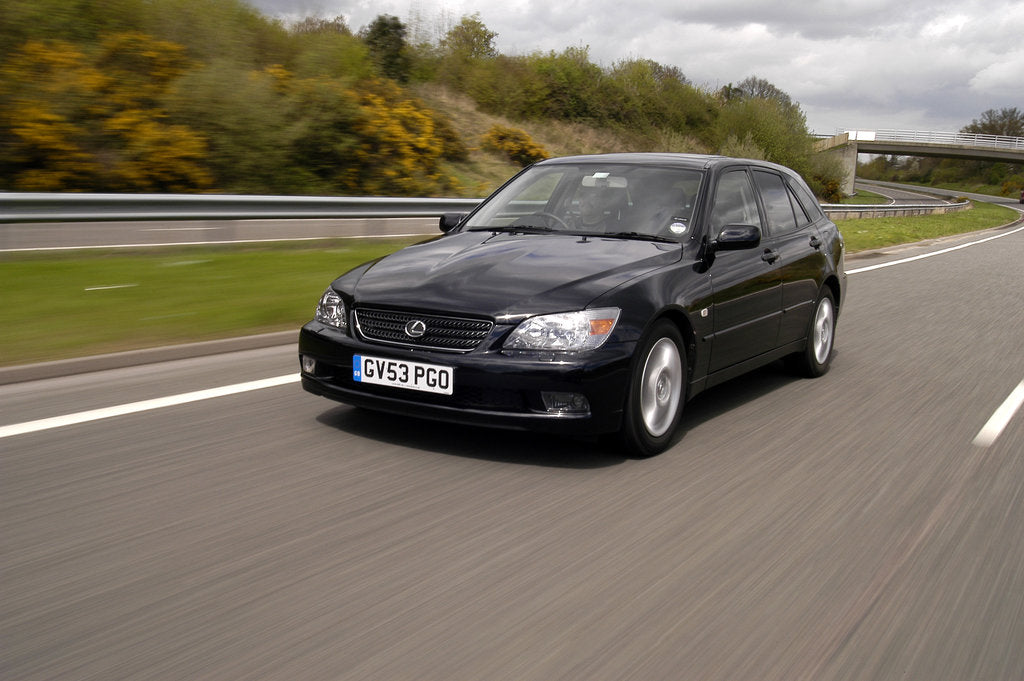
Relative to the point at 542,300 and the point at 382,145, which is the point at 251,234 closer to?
the point at 382,145

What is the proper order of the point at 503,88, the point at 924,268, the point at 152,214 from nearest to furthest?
the point at 152,214 → the point at 924,268 → the point at 503,88

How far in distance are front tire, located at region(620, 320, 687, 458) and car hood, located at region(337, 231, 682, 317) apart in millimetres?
353

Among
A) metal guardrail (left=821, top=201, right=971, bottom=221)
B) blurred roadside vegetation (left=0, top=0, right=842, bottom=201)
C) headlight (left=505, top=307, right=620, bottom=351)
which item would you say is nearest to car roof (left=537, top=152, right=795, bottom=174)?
headlight (left=505, top=307, right=620, bottom=351)

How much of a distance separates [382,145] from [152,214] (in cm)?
1285

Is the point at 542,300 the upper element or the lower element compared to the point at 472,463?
upper

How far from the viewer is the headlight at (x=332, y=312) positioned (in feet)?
17.6

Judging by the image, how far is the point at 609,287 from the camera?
514 cm

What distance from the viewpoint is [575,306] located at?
4.98 meters

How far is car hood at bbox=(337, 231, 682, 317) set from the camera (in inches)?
198

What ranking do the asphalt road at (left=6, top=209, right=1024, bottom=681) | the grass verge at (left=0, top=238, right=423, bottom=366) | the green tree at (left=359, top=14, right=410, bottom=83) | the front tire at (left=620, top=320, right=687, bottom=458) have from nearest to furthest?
the asphalt road at (left=6, top=209, right=1024, bottom=681) < the front tire at (left=620, top=320, right=687, bottom=458) < the grass verge at (left=0, top=238, right=423, bottom=366) < the green tree at (left=359, top=14, right=410, bottom=83)

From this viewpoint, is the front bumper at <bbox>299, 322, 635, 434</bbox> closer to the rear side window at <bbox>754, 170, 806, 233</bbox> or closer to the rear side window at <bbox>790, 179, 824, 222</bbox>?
the rear side window at <bbox>754, 170, 806, 233</bbox>

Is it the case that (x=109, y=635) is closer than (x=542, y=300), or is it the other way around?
(x=109, y=635)

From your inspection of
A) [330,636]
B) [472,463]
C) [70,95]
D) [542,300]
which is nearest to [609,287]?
[542,300]

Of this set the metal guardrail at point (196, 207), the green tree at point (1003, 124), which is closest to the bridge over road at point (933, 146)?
the green tree at point (1003, 124)
